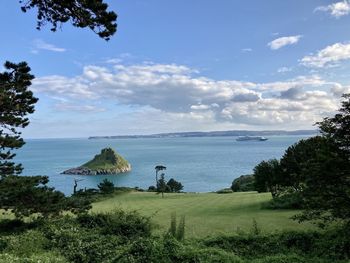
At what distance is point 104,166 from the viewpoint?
145000mm

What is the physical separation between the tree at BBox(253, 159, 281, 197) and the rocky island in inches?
3801

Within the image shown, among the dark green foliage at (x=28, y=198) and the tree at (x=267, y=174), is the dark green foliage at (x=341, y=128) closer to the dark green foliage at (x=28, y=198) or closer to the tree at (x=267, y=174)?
the dark green foliage at (x=28, y=198)

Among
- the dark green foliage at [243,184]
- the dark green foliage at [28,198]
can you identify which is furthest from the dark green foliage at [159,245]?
the dark green foliage at [243,184]

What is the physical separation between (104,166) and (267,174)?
106 m

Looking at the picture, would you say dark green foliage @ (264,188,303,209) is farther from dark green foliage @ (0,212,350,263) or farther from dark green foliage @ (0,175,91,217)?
dark green foliage @ (0,175,91,217)

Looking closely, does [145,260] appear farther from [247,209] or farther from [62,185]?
[62,185]

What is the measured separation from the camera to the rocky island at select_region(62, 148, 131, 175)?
137 m

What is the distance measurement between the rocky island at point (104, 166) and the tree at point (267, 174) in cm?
9654

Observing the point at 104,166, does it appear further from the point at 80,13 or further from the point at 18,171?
the point at 80,13

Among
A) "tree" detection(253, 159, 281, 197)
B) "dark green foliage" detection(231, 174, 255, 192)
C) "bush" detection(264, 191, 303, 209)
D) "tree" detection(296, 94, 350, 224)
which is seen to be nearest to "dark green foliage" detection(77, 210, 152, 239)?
"tree" detection(296, 94, 350, 224)

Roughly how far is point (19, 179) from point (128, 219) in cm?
592

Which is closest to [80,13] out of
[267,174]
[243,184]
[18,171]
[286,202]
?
[18,171]

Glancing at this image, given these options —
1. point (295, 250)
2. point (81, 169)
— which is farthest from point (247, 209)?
point (81, 169)

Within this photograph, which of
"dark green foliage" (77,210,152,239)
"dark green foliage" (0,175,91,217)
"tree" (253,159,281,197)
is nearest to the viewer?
"dark green foliage" (77,210,152,239)
